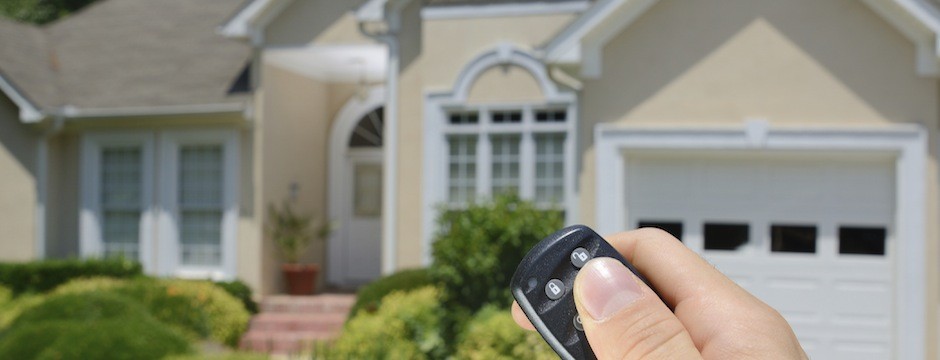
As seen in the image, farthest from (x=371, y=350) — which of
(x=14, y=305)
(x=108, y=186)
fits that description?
(x=108, y=186)

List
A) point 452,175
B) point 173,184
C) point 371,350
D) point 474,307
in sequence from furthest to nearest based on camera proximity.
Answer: point 173,184, point 452,175, point 474,307, point 371,350

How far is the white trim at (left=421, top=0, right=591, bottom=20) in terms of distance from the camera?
11.5 metres

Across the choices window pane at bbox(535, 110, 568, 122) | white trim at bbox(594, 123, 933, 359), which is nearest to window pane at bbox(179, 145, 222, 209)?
window pane at bbox(535, 110, 568, 122)

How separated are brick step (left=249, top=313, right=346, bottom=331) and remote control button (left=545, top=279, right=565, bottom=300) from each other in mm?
10669

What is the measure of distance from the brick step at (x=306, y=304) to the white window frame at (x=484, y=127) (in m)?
1.71

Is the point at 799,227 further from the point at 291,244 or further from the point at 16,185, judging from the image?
the point at 16,185

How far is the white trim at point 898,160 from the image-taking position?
28.6 feet

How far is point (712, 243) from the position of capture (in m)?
9.37

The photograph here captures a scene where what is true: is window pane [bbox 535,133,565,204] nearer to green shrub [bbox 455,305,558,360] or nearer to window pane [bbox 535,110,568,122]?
window pane [bbox 535,110,568,122]

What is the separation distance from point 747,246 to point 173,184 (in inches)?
337

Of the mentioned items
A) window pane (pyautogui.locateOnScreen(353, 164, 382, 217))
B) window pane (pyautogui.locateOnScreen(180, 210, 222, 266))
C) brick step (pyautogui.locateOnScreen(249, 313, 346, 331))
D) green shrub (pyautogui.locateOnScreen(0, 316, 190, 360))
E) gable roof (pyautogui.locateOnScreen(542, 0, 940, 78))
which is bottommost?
brick step (pyautogui.locateOnScreen(249, 313, 346, 331))

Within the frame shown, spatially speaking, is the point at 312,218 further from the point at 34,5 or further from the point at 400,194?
the point at 34,5

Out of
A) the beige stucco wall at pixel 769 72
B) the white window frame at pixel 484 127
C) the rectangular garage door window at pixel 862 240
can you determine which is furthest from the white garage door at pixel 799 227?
the white window frame at pixel 484 127

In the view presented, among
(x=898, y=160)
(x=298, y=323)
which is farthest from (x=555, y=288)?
(x=298, y=323)
